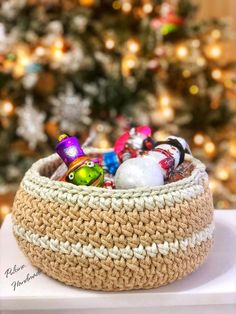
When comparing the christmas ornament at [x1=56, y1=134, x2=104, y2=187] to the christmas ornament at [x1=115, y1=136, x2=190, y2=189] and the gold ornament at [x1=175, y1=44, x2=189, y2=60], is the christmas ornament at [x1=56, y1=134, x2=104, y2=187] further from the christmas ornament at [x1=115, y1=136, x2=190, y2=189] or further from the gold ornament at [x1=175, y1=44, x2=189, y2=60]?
the gold ornament at [x1=175, y1=44, x2=189, y2=60]

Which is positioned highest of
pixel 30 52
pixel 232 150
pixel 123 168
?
pixel 30 52

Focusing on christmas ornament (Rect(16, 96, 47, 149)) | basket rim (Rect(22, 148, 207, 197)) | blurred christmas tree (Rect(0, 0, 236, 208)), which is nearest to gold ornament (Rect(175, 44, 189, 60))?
blurred christmas tree (Rect(0, 0, 236, 208))

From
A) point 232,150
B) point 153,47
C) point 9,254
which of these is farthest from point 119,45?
point 9,254

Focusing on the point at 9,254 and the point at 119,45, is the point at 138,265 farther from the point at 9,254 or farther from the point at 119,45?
the point at 119,45

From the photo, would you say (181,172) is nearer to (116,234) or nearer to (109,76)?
(116,234)

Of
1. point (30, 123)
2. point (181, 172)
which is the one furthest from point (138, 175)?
point (30, 123)

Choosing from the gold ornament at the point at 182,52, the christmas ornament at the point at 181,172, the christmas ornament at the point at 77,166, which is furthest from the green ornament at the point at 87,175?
the gold ornament at the point at 182,52
